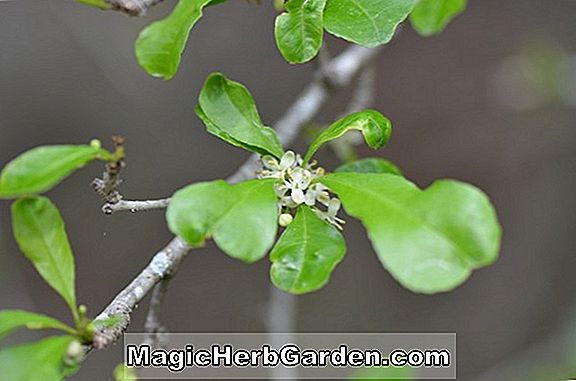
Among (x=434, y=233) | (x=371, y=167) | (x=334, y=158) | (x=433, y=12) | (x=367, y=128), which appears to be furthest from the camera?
(x=334, y=158)

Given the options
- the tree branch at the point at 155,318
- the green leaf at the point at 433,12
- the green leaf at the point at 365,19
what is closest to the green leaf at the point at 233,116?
the green leaf at the point at 365,19

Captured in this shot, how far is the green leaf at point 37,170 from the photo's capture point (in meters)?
0.49

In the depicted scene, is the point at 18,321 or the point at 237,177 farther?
the point at 237,177

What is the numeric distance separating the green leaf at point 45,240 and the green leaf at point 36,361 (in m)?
0.04

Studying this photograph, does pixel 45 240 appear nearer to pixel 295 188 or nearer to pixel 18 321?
pixel 18 321

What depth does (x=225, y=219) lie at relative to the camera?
51 centimetres

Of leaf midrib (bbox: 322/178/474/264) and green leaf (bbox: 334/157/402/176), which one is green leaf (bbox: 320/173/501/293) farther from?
green leaf (bbox: 334/157/402/176)

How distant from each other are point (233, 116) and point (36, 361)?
26 centimetres

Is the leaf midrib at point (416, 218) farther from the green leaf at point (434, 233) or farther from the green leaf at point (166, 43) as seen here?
the green leaf at point (166, 43)

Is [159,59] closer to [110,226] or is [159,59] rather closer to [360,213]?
[360,213]

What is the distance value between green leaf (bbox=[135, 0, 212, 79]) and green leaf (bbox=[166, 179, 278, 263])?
165 millimetres

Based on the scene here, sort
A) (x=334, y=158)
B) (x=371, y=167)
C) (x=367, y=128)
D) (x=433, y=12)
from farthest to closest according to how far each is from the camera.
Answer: (x=334, y=158) < (x=433, y=12) < (x=371, y=167) < (x=367, y=128)

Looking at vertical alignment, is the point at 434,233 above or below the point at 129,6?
below

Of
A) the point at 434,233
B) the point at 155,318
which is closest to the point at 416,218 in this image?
the point at 434,233
